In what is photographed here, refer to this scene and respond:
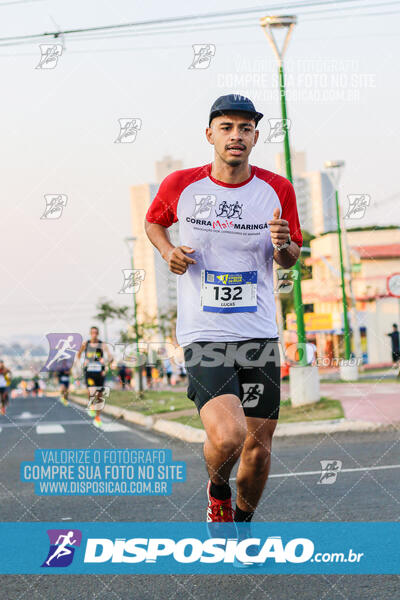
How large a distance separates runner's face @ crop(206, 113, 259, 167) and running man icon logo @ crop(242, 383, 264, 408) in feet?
3.74

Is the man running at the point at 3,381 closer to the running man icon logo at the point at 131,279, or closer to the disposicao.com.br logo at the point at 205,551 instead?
the running man icon logo at the point at 131,279

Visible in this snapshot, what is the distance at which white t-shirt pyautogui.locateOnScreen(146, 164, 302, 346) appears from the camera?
4379 millimetres

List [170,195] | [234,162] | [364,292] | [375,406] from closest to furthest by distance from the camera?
[234,162], [170,195], [375,406], [364,292]

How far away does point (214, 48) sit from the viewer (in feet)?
24.5

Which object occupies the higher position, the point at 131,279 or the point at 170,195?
the point at 170,195

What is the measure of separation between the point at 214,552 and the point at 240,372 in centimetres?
94

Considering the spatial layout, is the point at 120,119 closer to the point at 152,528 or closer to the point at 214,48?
the point at 214,48

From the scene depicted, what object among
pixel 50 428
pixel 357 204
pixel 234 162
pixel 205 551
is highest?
pixel 357 204

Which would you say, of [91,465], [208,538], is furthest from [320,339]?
[208,538]

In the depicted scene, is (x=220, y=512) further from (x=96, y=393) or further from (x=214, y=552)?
(x=96, y=393)

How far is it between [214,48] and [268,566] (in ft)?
15.3

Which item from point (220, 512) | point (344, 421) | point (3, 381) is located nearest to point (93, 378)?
point (344, 421)

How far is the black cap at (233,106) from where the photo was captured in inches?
173

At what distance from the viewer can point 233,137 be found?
439cm
